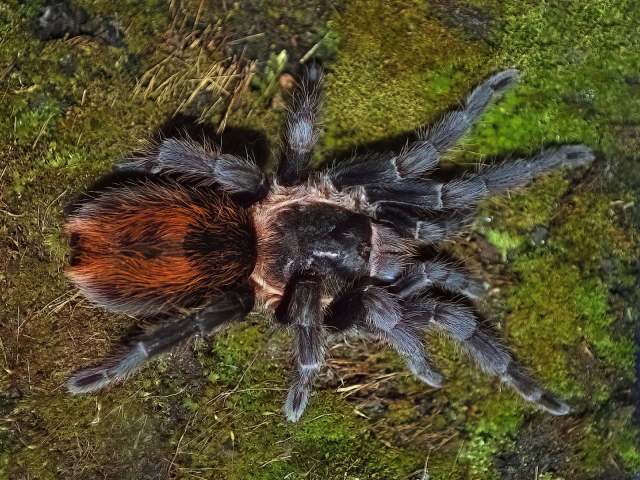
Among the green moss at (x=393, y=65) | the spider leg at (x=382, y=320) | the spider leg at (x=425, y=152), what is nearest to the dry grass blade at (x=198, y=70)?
the green moss at (x=393, y=65)

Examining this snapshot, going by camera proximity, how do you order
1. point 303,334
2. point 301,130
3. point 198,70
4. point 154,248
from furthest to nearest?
point 198,70
point 301,130
point 303,334
point 154,248

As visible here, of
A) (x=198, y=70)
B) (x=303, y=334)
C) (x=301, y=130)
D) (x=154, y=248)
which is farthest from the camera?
(x=198, y=70)

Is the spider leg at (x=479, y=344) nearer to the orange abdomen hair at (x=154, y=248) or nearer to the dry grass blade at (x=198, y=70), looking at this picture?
the orange abdomen hair at (x=154, y=248)

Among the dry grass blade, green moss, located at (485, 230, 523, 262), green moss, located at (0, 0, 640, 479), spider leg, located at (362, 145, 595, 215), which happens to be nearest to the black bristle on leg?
spider leg, located at (362, 145, 595, 215)

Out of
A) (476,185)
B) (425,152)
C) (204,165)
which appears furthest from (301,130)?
(476,185)

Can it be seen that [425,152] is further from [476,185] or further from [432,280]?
[432,280]

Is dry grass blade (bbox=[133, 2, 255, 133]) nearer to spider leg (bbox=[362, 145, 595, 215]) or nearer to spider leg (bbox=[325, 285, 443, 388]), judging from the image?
spider leg (bbox=[362, 145, 595, 215])

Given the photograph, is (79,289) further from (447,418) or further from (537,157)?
(537,157)
